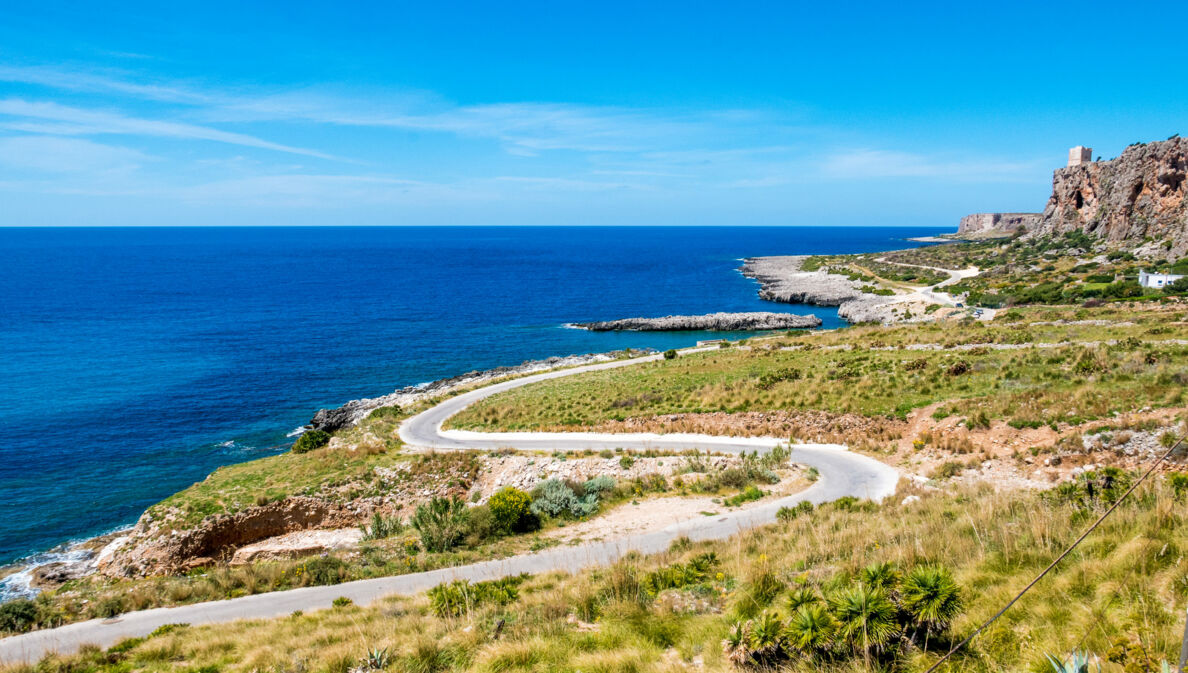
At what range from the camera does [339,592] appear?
13594 mm

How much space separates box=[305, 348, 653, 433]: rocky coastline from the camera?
4081 centimetres

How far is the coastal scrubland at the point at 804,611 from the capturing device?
613 cm

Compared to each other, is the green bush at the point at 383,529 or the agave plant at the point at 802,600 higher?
the agave plant at the point at 802,600

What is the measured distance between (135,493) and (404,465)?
48.9 feet

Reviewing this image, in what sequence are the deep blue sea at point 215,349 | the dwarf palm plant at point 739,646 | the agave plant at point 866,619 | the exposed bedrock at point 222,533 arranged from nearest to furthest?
1. the agave plant at point 866,619
2. the dwarf palm plant at point 739,646
3. the exposed bedrock at point 222,533
4. the deep blue sea at point 215,349

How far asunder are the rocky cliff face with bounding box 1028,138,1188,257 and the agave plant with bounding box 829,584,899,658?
3987 inches

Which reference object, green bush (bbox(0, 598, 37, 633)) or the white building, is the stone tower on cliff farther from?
green bush (bbox(0, 598, 37, 633))

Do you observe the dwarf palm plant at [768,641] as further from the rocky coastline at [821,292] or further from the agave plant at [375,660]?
the rocky coastline at [821,292]

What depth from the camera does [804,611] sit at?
6.42 metres

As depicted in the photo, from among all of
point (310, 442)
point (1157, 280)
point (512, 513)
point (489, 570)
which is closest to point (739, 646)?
point (489, 570)

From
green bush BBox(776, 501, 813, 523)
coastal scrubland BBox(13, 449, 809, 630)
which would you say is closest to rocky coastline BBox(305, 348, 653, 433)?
coastal scrubland BBox(13, 449, 809, 630)

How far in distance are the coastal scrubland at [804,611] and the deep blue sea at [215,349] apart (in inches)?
950

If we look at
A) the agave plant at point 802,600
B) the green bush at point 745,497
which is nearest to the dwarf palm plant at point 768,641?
the agave plant at point 802,600

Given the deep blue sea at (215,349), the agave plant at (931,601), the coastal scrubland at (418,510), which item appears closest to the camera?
the agave plant at (931,601)
